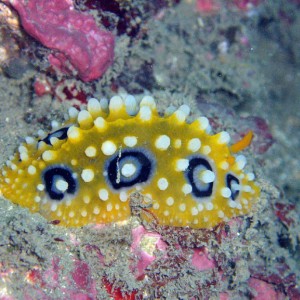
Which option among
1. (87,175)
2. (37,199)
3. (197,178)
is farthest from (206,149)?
(37,199)

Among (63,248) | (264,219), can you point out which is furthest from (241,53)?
(63,248)

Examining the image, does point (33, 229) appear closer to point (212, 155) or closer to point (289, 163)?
point (212, 155)

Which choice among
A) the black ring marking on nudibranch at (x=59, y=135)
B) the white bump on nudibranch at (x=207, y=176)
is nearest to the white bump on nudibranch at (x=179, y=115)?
the white bump on nudibranch at (x=207, y=176)

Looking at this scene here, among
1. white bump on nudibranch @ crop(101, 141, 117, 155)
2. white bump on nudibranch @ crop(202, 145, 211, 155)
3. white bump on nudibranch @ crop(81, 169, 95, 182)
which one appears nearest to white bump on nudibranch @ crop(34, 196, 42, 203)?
white bump on nudibranch @ crop(81, 169, 95, 182)

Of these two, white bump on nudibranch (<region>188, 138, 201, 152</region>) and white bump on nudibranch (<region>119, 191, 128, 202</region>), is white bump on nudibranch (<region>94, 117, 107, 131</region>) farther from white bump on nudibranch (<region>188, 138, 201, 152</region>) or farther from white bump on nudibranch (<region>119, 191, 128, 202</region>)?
white bump on nudibranch (<region>188, 138, 201, 152</region>)

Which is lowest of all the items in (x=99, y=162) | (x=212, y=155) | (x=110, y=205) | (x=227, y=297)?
(x=227, y=297)

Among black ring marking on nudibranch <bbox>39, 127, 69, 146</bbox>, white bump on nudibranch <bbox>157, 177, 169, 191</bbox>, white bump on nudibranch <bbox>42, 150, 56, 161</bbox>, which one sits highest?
white bump on nudibranch <bbox>157, 177, 169, 191</bbox>
